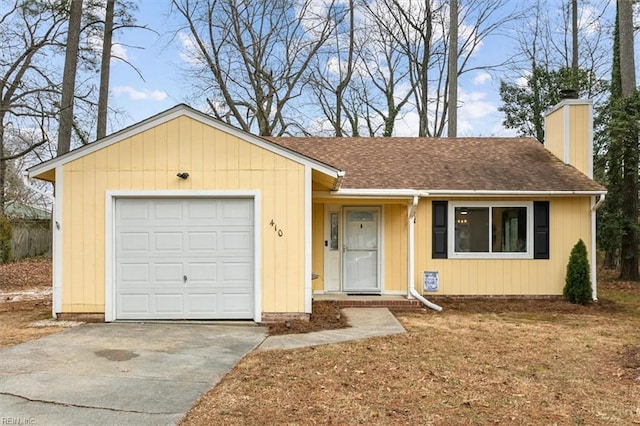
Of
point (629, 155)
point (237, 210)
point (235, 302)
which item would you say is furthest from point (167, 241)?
point (629, 155)

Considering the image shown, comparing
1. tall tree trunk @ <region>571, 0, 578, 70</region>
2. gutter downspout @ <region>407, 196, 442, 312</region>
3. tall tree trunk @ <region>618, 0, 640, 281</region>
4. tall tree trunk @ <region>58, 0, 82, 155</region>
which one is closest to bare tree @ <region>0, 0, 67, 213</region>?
tall tree trunk @ <region>58, 0, 82, 155</region>

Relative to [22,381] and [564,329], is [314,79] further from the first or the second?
[22,381]

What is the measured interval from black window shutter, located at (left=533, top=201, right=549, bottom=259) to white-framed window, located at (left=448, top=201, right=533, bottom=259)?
0.26 feet

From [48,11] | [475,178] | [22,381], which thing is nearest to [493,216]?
[475,178]

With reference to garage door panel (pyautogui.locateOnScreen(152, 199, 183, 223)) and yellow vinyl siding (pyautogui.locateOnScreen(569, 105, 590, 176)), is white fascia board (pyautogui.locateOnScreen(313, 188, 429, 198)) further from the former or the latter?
yellow vinyl siding (pyautogui.locateOnScreen(569, 105, 590, 176))

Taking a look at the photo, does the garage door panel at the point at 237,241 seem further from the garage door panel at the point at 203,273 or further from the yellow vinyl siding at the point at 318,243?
the yellow vinyl siding at the point at 318,243

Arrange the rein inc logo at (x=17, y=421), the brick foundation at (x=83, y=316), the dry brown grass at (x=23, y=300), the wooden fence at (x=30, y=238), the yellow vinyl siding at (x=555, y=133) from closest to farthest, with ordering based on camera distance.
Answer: the rein inc logo at (x=17, y=421) → the dry brown grass at (x=23, y=300) → the brick foundation at (x=83, y=316) → the yellow vinyl siding at (x=555, y=133) → the wooden fence at (x=30, y=238)

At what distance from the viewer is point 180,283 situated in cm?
784

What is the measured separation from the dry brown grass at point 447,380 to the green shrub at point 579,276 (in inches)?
84.7

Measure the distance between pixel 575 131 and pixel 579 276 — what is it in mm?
3386

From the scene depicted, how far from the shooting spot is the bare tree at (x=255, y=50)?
20.6 meters

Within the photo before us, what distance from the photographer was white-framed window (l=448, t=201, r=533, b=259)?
1033 centimetres

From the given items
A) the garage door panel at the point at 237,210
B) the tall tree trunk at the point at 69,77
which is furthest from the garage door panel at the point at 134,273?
the tall tree trunk at the point at 69,77

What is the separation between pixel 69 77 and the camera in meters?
15.2
